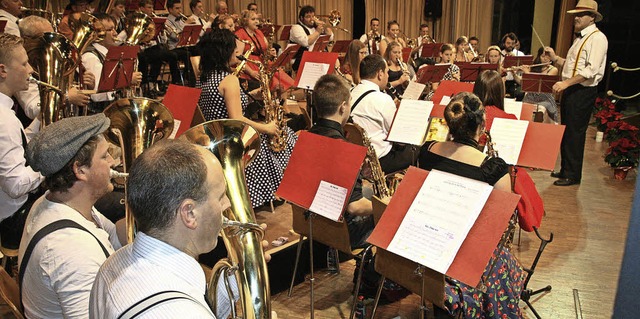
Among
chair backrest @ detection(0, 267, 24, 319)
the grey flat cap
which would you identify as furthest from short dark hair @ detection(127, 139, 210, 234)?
chair backrest @ detection(0, 267, 24, 319)

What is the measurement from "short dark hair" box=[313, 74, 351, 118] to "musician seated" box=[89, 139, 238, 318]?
1849 millimetres

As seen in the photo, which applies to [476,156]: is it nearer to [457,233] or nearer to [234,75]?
[457,233]

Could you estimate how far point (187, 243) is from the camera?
128cm

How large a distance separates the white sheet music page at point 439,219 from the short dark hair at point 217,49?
243 cm

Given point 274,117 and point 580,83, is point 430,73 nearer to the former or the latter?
point 580,83

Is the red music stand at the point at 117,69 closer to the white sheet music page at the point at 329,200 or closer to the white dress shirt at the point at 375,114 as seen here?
the white dress shirt at the point at 375,114

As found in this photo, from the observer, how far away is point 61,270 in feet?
5.10

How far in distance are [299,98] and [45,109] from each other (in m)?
4.65

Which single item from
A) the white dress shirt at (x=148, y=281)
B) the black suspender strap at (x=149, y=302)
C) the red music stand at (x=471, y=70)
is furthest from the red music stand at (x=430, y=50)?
the black suspender strap at (x=149, y=302)

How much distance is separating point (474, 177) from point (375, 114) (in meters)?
1.71

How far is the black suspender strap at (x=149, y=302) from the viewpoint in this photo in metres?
1.09

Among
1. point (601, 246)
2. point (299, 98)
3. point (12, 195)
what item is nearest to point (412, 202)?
point (12, 195)

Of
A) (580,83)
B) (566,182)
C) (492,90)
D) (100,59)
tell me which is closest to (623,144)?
(566,182)

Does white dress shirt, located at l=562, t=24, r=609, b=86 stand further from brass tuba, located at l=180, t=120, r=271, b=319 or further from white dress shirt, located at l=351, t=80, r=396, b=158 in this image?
brass tuba, located at l=180, t=120, r=271, b=319
